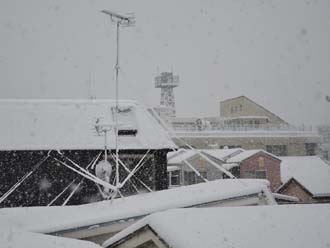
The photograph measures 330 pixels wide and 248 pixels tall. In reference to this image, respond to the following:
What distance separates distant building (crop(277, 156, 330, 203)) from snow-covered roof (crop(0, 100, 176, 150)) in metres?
10.1

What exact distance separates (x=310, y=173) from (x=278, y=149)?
19.1 metres

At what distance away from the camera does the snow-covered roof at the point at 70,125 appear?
15.1m

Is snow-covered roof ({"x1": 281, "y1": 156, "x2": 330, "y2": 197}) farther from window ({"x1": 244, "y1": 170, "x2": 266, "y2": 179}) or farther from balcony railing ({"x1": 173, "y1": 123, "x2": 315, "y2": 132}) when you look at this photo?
balcony railing ({"x1": 173, "y1": 123, "x2": 315, "y2": 132})

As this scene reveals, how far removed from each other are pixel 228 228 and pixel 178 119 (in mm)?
48785

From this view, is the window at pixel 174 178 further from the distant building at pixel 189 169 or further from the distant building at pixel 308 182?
the distant building at pixel 308 182

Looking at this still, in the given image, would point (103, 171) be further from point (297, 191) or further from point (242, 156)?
point (242, 156)

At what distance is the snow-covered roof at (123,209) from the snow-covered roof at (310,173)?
13054mm

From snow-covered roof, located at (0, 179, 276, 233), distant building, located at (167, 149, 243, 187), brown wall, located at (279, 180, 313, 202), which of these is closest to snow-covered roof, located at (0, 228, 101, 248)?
snow-covered roof, located at (0, 179, 276, 233)

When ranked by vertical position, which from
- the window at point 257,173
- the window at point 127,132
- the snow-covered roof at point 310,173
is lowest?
the window at point 257,173

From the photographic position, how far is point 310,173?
79.6 feet

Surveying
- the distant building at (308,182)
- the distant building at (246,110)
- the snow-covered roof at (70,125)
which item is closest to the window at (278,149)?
Answer: the distant building at (246,110)

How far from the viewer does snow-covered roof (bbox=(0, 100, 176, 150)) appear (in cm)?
1511

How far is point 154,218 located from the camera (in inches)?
186

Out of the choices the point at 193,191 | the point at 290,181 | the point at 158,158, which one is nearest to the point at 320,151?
the point at 290,181
